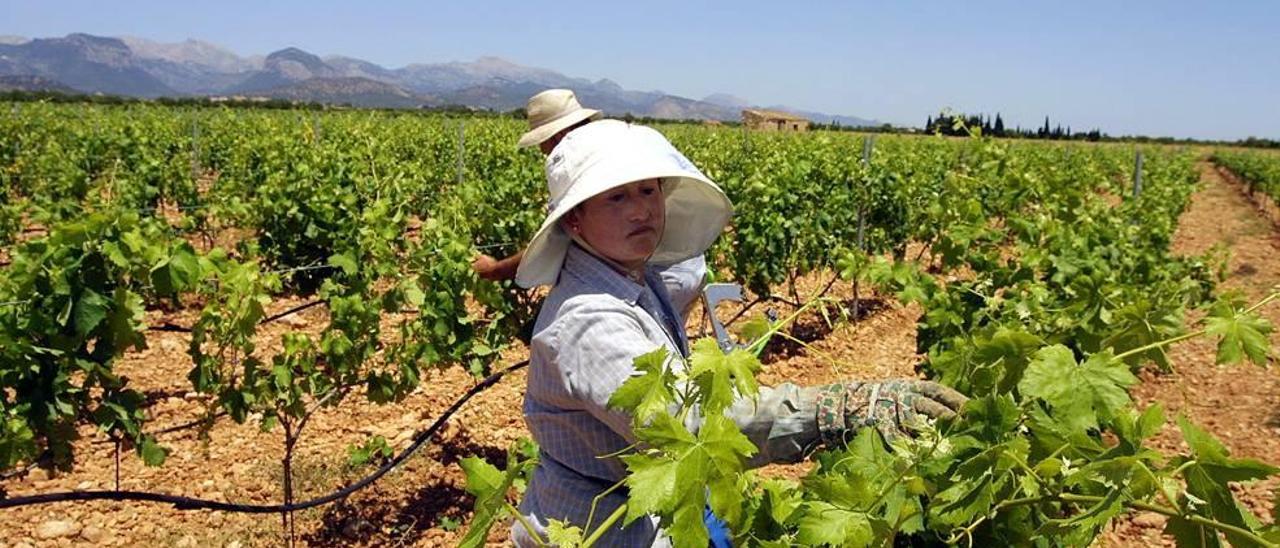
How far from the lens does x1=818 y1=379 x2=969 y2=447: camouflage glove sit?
4.45 ft

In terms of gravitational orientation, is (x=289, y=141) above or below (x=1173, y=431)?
above

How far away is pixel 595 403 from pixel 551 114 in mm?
3373

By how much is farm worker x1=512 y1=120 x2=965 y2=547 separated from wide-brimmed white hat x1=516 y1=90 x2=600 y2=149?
8.11 feet

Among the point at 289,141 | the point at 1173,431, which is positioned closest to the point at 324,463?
the point at 1173,431

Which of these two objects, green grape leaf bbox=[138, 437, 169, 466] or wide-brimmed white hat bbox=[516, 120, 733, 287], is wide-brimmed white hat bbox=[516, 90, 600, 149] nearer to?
green grape leaf bbox=[138, 437, 169, 466]

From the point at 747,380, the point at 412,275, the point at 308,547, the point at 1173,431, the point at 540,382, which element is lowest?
the point at 308,547

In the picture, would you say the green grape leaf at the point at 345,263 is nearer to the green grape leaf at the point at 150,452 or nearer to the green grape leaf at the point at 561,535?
the green grape leaf at the point at 150,452

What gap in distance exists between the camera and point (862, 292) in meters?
9.57

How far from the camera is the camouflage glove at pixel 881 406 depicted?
1356 mm

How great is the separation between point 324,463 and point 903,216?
24.6 ft

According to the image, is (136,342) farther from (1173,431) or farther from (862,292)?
(862,292)

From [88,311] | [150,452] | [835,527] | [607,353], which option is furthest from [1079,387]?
[150,452]

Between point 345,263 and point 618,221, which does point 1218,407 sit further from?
point 618,221

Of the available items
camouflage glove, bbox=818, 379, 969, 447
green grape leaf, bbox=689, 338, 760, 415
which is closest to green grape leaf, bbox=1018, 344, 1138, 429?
camouflage glove, bbox=818, 379, 969, 447
